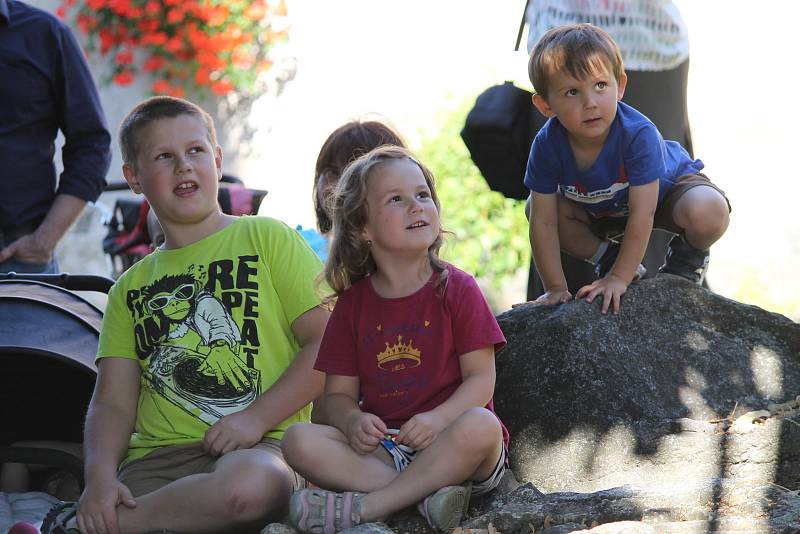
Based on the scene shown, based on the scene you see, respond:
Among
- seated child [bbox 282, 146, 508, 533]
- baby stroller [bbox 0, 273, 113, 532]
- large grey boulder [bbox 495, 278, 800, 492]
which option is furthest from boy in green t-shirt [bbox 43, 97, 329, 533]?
large grey boulder [bbox 495, 278, 800, 492]

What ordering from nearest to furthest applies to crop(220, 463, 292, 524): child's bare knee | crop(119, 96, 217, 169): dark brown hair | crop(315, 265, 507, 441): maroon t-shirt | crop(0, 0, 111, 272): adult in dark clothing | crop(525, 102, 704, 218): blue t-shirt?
crop(220, 463, 292, 524): child's bare knee, crop(315, 265, 507, 441): maroon t-shirt, crop(119, 96, 217, 169): dark brown hair, crop(525, 102, 704, 218): blue t-shirt, crop(0, 0, 111, 272): adult in dark clothing

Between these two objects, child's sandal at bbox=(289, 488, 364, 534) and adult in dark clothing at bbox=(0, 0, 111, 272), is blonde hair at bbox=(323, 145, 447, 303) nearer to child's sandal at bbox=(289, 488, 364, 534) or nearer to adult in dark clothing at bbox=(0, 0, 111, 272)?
child's sandal at bbox=(289, 488, 364, 534)

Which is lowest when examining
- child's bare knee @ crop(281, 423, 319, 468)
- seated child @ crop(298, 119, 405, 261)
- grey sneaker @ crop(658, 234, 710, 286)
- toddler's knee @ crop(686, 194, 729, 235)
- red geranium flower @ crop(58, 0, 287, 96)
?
child's bare knee @ crop(281, 423, 319, 468)

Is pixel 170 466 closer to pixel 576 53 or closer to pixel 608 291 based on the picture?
pixel 608 291

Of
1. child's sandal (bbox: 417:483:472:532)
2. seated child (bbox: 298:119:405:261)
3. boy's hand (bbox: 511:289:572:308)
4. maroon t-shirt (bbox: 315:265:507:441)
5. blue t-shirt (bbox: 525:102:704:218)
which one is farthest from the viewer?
seated child (bbox: 298:119:405:261)

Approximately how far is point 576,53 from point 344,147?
36.1 inches

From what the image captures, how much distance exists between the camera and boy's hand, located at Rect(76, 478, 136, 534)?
8.97 feet

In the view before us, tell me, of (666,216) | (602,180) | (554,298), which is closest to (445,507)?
(554,298)

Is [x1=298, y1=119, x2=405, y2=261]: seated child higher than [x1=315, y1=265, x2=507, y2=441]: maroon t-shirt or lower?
higher

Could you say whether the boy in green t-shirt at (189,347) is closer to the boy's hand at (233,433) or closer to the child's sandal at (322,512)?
the boy's hand at (233,433)

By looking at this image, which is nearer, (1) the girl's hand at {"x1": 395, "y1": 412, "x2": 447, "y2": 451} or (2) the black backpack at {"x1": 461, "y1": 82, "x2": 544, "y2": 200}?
(1) the girl's hand at {"x1": 395, "y1": 412, "x2": 447, "y2": 451}

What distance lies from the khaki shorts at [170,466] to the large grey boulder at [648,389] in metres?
0.70

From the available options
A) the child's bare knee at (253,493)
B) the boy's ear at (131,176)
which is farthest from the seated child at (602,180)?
the boy's ear at (131,176)

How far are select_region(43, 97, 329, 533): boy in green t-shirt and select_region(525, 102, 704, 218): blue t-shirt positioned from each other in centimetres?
82
